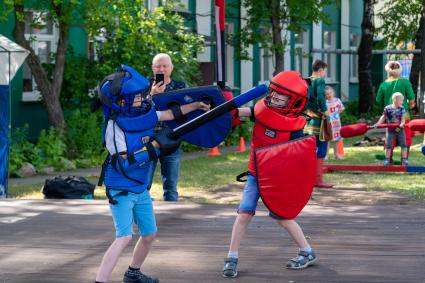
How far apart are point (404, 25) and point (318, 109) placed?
78.3 ft

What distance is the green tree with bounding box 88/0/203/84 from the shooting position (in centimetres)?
1759

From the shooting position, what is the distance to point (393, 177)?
50.6 feet

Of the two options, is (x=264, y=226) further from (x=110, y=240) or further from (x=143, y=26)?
(x=143, y=26)

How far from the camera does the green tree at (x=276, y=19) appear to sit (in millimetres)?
27359

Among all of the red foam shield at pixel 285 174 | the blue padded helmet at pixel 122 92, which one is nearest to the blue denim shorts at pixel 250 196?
the red foam shield at pixel 285 174

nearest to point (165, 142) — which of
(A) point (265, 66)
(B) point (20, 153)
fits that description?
(B) point (20, 153)

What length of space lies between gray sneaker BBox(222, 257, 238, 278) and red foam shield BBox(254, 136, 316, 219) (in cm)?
47

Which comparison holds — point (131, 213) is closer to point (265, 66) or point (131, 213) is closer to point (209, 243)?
point (209, 243)

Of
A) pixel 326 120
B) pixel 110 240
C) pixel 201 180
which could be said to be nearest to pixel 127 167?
pixel 110 240

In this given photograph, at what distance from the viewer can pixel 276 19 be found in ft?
91.6

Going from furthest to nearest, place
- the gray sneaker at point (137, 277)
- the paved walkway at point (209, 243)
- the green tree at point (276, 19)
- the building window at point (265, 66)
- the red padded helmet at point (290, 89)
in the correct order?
the building window at point (265, 66) < the green tree at point (276, 19) < the paved walkway at point (209, 243) < the red padded helmet at point (290, 89) < the gray sneaker at point (137, 277)

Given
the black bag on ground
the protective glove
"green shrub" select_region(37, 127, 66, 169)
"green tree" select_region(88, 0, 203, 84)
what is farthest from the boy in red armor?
"green shrub" select_region(37, 127, 66, 169)

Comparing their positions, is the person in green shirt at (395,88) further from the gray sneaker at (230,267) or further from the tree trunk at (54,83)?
the gray sneaker at (230,267)

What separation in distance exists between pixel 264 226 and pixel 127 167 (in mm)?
3083
